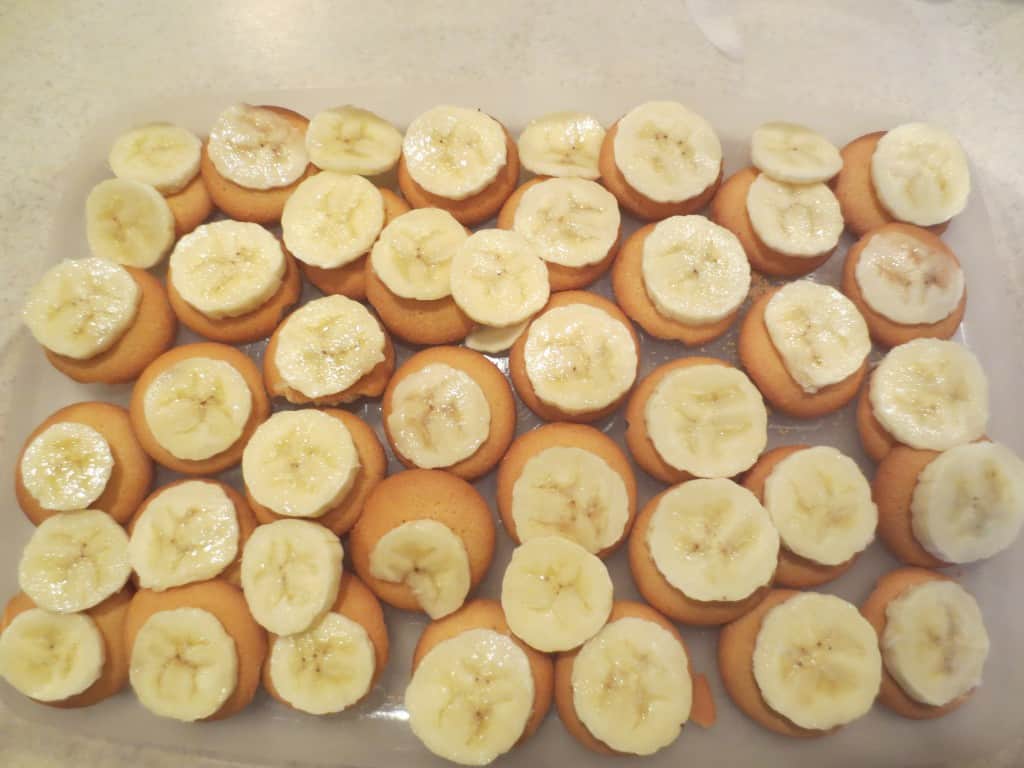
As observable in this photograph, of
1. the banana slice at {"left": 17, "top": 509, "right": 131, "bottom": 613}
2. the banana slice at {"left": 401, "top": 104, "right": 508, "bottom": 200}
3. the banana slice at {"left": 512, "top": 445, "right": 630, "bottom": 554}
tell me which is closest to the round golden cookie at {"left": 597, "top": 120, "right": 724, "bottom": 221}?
the banana slice at {"left": 401, "top": 104, "right": 508, "bottom": 200}

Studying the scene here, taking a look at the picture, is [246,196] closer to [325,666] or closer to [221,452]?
[221,452]

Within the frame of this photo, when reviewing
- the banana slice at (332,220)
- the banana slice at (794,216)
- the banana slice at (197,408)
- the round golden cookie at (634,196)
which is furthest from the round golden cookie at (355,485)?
the banana slice at (794,216)

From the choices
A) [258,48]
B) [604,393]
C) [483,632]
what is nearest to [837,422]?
[604,393]

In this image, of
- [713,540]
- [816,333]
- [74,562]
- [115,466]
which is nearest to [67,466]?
[115,466]

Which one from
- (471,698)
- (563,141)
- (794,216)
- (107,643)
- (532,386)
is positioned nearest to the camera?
(471,698)

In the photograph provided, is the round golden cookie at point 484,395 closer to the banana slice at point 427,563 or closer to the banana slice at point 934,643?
the banana slice at point 427,563

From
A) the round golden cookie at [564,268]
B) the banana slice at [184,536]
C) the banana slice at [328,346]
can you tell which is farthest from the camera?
the round golden cookie at [564,268]

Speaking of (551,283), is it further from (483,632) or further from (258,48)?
(258,48)
